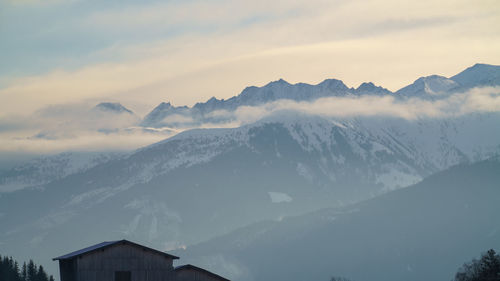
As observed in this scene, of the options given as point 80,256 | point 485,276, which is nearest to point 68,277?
point 80,256

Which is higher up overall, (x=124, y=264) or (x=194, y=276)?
(x=124, y=264)

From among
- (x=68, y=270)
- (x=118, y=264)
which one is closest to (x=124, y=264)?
(x=118, y=264)

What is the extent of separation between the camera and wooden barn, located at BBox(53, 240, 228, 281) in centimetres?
11906

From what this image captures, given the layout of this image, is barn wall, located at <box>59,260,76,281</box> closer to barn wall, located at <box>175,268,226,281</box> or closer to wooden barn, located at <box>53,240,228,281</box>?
wooden barn, located at <box>53,240,228,281</box>

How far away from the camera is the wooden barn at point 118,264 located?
391ft

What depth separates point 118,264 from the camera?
4715 inches

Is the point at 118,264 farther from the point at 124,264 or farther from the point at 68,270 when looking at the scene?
the point at 68,270

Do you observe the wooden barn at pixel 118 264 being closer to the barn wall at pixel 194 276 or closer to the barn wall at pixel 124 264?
the barn wall at pixel 124 264

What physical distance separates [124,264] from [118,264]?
0.61 meters

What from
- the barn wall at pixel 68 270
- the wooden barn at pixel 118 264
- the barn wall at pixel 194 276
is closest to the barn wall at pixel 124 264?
the wooden barn at pixel 118 264

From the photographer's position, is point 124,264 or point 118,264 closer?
point 118,264

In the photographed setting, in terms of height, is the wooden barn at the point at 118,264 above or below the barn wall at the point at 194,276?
above

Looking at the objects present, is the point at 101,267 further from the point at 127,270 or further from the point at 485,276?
the point at 485,276

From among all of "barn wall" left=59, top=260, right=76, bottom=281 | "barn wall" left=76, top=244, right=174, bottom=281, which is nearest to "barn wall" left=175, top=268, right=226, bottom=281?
"barn wall" left=76, top=244, right=174, bottom=281
